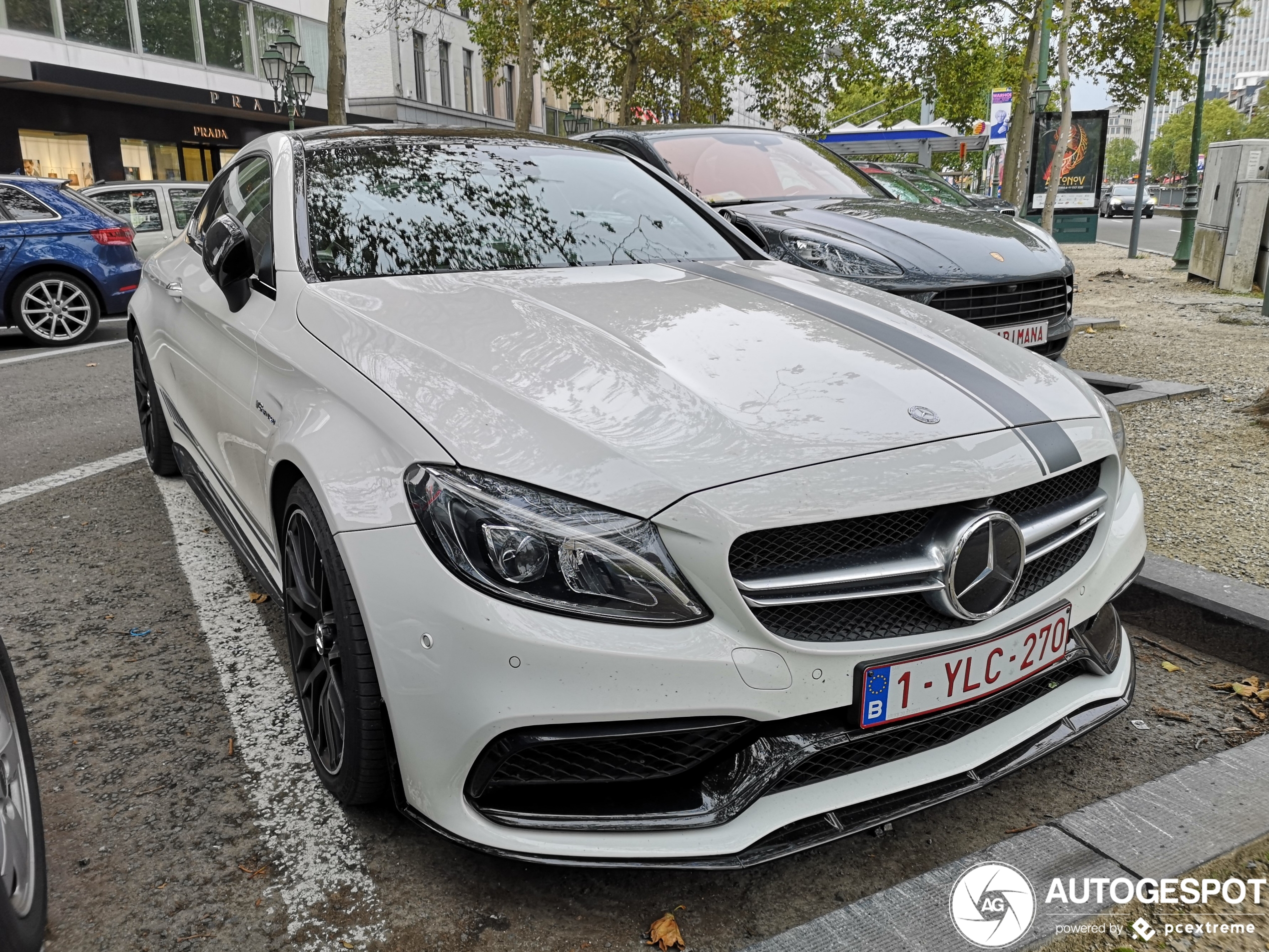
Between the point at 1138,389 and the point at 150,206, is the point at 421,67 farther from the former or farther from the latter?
the point at 1138,389

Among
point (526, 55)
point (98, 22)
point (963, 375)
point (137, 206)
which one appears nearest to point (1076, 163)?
point (526, 55)

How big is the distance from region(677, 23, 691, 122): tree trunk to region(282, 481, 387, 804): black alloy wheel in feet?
86.1

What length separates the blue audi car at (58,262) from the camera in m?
9.28

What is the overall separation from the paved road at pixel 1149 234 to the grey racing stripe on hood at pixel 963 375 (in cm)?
1691

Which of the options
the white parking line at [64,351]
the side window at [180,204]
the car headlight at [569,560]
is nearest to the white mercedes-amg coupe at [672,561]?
the car headlight at [569,560]

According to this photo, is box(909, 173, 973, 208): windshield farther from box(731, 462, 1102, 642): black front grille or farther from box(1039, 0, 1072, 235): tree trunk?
box(731, 462, 1102, 642): black front grille

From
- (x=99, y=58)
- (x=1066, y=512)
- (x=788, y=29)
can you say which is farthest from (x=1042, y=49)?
(x=99, y=58)

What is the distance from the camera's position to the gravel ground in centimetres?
368

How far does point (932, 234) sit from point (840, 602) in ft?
14.1

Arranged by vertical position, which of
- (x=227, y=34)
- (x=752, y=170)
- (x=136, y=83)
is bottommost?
(x=752, y=170)

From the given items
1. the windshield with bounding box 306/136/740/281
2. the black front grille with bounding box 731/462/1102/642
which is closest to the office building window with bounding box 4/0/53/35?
the windshield with bounding box 306/136/740/281

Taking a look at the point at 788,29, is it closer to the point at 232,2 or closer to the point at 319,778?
the point at 232,2

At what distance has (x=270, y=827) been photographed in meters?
2.26
